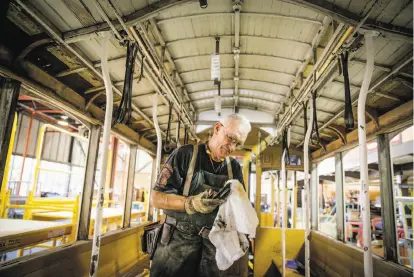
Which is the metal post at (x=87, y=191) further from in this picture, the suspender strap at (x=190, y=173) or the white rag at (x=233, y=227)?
the white rag at (x=233, y=227)

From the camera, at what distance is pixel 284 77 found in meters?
4.80

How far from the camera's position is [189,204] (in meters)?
2.07

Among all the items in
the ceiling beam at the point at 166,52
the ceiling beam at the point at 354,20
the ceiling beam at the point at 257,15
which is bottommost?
the ceiling beam at the point at 354,20

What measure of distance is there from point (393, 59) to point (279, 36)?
1.47 metres

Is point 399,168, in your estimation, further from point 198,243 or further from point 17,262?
point 17,262

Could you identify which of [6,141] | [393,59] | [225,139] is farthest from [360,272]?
[6,141]

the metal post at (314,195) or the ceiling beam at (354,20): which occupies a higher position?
the ceiling beam at (354,20)

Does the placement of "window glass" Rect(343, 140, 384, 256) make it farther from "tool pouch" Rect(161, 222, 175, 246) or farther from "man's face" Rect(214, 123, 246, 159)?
"tool pouch" Rect(161, 222, 175, 246)

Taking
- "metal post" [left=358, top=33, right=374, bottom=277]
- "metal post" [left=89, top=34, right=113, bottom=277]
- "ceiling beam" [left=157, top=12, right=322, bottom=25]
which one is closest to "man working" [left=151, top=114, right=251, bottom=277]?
"metal post" [left=89, top=34, right=113, bottom=277]

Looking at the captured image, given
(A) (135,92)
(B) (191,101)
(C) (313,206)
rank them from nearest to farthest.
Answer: (A) (135,92)
(B) (191,101)
(C) (313,206)

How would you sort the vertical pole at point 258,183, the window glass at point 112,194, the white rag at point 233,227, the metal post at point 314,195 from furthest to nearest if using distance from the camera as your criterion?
the vertical pole at point 258,183 < the metal post at point 314,195 < the window glass at point 112,194 < the white rag at point 233,227

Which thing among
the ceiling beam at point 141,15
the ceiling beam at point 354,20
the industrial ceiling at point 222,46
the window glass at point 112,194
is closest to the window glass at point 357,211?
the industrial ceiling at point 222,46

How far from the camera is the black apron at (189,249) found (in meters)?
2.24

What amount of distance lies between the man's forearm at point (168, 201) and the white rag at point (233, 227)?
336mm
